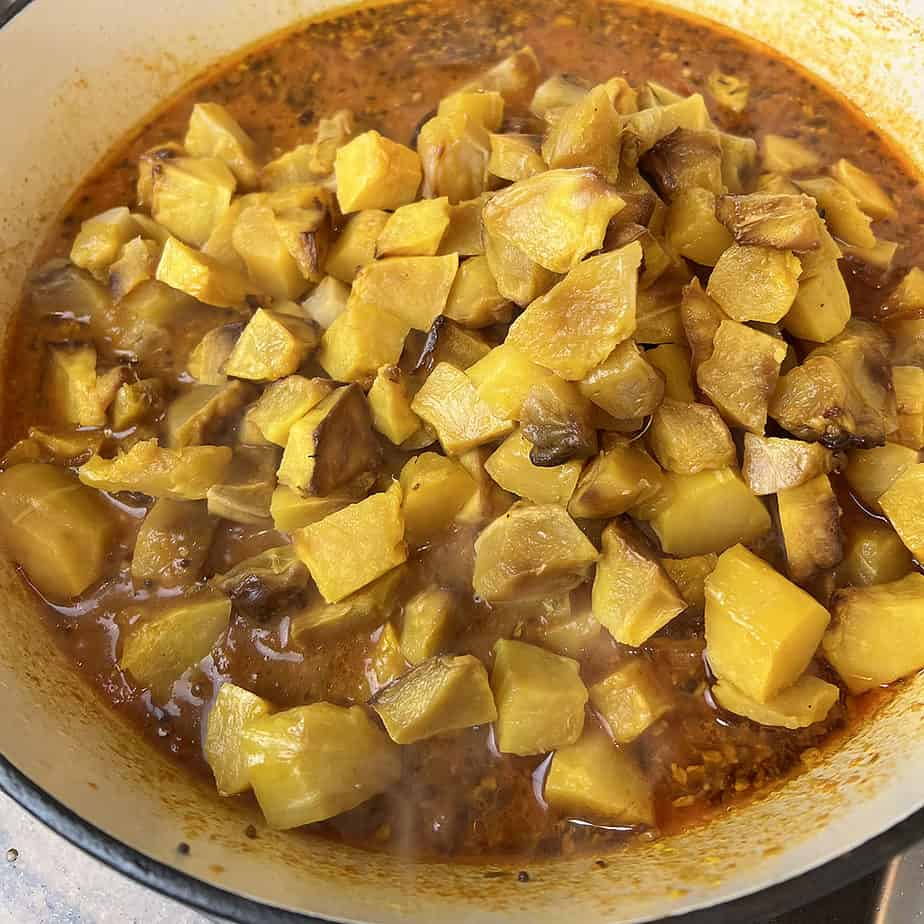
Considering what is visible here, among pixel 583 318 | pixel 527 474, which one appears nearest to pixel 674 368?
pixel 583 318

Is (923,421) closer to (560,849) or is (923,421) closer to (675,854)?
(675,854)

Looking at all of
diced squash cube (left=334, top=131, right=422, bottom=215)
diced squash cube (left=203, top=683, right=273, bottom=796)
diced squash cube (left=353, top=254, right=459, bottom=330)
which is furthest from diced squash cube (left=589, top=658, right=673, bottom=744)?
diced squash cube (left=334, top=131, right=422, bottom=215)

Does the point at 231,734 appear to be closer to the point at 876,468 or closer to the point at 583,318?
the point at 583,318

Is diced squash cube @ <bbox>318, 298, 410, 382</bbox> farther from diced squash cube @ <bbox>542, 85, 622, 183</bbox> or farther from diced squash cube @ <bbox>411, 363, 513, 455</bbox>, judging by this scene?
diced squash cube @ <bbox>542, 85, 622, 183</bbox>

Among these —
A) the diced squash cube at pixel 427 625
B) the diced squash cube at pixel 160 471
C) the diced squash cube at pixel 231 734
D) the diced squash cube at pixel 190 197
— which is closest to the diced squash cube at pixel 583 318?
the diced squash cube at pixel 427 625

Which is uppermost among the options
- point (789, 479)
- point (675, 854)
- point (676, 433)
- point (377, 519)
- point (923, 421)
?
point (377, 519)

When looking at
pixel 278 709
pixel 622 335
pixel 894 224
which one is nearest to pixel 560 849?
pixel 278 709
